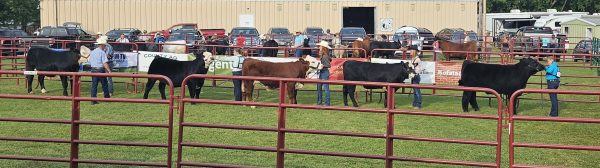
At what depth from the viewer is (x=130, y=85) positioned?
22.0 meters

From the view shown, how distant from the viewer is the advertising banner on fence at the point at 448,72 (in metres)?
19.6

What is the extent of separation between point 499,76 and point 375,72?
2.53 metres

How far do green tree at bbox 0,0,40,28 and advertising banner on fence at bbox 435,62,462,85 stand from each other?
49.5 m

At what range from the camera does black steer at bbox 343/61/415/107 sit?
17969 millimetres

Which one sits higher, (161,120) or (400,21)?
(400,21)

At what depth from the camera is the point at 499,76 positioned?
17109mm

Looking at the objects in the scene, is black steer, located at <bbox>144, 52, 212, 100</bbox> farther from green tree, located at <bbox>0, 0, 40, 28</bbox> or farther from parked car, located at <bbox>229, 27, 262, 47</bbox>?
green tree, located at <bbox>0, 0, 40, 28</bbox>

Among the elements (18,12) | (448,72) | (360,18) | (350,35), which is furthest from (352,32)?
(18,12)

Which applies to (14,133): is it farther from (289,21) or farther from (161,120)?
(289,21)

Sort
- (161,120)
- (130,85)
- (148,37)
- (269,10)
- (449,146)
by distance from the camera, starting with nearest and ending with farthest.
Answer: (449,146) → (161,120) → (130,85) → (148,37) → (269,10)

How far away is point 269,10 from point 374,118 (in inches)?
1326

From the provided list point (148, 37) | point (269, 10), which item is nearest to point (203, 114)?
point (148, 37)

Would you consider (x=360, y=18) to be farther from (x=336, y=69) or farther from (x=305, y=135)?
(x=305, y=135)

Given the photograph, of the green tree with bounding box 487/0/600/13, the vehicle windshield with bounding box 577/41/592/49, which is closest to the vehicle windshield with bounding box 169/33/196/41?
the vehicle windshield with bounding box 577/41/592/49
